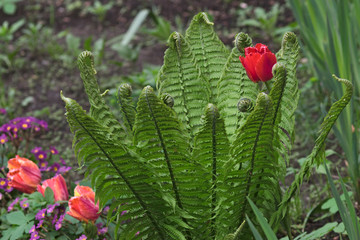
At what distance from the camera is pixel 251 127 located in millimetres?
1208

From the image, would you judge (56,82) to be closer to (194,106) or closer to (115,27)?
(115,27)

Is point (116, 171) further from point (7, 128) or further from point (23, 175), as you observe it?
point (7, 128)

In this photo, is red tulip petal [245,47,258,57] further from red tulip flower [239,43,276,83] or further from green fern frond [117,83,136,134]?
green fern frond [117,83,136,134]

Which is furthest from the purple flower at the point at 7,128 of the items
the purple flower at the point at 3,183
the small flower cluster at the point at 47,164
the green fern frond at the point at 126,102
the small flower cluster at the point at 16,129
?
the green fern frond at the point at 126,102

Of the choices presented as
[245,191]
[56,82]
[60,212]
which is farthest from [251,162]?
[56,82]

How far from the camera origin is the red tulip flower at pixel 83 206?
155 centimetres

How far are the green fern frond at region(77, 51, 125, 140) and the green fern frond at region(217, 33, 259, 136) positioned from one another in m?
0.31

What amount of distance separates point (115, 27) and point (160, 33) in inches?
33.2

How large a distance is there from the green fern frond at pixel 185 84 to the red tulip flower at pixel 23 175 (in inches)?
24.4

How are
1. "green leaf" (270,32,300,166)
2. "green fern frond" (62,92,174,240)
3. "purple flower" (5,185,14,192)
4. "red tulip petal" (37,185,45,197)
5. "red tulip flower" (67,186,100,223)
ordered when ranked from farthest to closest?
"purple flower" (5,185,14,192)
"red tulip petal" (37,185,45,197)
"red tulip flower" (67,186,100,223)
"green leaf" (270,32,300,166)
"green fern frond" (62,92,174,240)

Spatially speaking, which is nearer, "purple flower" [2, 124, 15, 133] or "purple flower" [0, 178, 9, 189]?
"purple flower" [0, 178, 9, 189]

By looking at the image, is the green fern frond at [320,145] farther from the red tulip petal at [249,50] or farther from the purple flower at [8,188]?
the purple flower at [8,188]

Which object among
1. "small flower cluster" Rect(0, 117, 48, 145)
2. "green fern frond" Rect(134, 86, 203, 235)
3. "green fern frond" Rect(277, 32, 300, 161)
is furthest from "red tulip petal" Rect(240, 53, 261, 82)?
"small flower cluster" Rect(0, 117, 48, 145)

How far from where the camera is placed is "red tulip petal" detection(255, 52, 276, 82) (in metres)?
1.28
